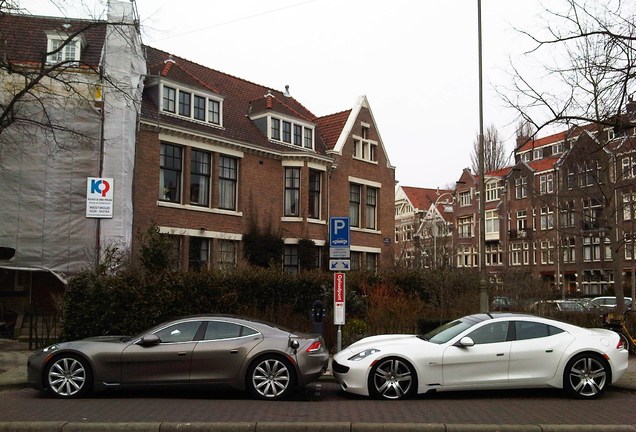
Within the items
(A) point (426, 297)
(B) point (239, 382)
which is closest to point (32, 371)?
(B) point (239, 382)

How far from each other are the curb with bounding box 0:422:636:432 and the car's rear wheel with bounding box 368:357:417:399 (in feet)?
A: 6.21

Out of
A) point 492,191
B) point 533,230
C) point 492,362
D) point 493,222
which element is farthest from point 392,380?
point 492,191

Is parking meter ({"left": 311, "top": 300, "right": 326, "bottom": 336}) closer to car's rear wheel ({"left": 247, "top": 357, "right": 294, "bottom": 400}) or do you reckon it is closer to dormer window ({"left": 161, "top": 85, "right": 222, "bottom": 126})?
car's rear wheel ({"left": 247, "top": 357, "right": 294, "bottom": 400})

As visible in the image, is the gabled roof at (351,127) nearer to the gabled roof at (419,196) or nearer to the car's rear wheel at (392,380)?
the car's rear wheel at (392,380)


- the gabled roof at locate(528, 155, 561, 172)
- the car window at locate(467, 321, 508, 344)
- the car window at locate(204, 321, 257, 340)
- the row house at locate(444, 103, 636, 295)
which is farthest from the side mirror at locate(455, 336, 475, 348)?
the gabled roof at locate(528, 155, 561, 172)

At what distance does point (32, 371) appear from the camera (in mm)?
9312

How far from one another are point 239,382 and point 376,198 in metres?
24.3

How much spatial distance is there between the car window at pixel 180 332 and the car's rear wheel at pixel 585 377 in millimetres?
5994

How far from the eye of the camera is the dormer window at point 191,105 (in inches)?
968

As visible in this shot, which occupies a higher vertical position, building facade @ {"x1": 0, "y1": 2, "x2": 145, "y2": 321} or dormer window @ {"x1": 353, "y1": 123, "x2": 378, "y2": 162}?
dormer window @ {"x1": 353, "y1": 123, "x2": 378, "y2": 162}

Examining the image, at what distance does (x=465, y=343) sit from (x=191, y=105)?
19222 millimetres

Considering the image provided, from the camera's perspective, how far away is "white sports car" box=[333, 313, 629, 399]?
919 centimetres

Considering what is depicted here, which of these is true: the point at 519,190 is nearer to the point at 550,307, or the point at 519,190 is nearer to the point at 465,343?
the point at 550,307

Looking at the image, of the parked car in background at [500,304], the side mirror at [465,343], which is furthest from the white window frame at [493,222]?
the side mirror at [465,343]
